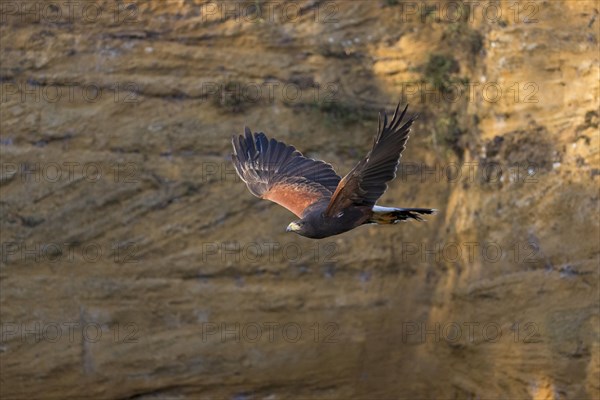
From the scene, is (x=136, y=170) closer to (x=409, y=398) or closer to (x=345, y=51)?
(x=345, y=51)

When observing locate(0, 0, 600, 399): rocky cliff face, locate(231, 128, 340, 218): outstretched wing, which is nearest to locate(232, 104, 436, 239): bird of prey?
locate(231, 128, 340, 218): outstretched wing

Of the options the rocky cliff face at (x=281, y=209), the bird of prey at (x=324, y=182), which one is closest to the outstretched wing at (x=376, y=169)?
the bird of prey at (x=324, y=182)

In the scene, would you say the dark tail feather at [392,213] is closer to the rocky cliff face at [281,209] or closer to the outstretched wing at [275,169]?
the outstretched wing at [275,169]

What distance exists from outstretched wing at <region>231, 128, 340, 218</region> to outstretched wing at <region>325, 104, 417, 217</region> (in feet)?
3.85

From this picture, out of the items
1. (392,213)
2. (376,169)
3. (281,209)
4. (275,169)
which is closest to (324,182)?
(275,169)

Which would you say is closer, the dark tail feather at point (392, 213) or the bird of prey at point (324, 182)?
the bird of prey at point (324, 182)

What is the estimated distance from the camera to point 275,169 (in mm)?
9398

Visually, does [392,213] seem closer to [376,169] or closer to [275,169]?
[376,169]

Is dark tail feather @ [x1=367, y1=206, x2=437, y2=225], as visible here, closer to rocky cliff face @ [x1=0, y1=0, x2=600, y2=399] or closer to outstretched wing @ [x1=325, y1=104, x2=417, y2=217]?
outstretched wing @ [x1=325, y1=104, x2=417, y2=217]

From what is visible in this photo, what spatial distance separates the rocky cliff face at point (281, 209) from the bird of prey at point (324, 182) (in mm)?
1561

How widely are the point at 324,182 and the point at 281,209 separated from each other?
1.68 meters

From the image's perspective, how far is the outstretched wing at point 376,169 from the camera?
7.64 metres

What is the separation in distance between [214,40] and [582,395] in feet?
16.3

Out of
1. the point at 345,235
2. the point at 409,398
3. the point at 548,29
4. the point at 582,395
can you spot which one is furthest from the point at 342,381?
the point at 548,29
